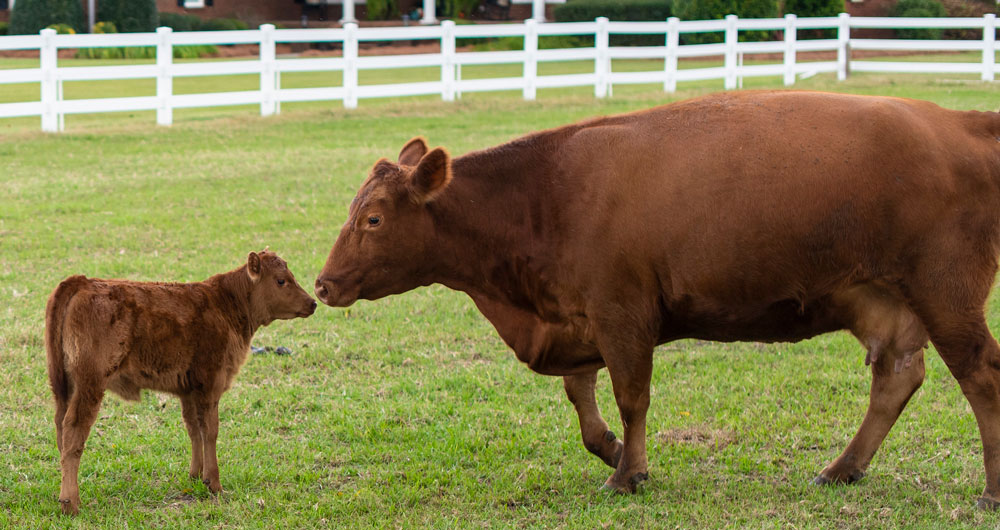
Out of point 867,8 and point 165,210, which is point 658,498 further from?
point 867,8

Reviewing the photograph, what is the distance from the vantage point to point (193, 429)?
5.41 m

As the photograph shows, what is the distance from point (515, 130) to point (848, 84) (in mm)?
9214

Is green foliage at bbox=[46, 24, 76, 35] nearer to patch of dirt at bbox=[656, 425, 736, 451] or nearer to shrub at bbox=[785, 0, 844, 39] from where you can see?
shrub at bbox=[785, 0, 844, 39]

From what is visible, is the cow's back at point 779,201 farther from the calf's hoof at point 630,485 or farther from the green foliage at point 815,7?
the green foliage at point 815,7

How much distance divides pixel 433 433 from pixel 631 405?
54.9 inches

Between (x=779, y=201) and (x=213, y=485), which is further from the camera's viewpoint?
(x=213, y=485)

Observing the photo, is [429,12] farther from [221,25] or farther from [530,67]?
[530,67]

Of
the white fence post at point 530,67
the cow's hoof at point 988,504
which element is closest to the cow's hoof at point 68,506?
the cow's hoof at point 988,504

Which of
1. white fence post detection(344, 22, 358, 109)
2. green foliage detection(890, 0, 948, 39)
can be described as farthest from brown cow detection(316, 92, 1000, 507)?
green foliage detection(890, 0, 948, 39)

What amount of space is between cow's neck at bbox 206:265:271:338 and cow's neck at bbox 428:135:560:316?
958 mm

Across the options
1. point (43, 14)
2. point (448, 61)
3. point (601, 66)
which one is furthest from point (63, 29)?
point (601, 66)

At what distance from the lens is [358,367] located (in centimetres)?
731

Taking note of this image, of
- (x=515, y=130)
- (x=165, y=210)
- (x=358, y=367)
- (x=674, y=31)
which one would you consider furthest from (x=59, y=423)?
(x=674, y=31)

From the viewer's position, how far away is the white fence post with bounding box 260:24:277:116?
65.6 ft
